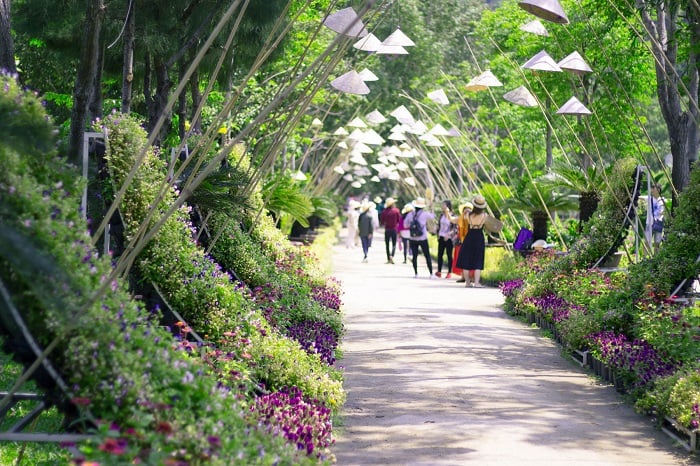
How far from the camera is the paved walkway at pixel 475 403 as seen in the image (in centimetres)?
703

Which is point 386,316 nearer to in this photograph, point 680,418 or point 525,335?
point 525,335

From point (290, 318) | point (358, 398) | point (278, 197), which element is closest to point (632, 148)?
point (278, 197)

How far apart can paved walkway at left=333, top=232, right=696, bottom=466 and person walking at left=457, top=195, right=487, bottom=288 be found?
18.3ft

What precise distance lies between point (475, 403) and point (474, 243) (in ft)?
39.8

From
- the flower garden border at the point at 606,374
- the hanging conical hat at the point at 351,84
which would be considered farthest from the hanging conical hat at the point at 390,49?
the flower garden border at the point at 606,374

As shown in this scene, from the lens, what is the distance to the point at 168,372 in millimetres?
4914

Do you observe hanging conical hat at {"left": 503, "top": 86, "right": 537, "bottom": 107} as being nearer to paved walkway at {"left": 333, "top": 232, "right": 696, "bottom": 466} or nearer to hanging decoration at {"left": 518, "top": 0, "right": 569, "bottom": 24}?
paved walkway at {"left": 333, "top": 232, "right": 696, "bottom": 466}

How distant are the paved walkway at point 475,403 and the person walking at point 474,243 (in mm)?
5565

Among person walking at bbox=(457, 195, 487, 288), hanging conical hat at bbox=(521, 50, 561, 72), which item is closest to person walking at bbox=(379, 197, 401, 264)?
person walking at bbox=(457, 195, 487, 288)

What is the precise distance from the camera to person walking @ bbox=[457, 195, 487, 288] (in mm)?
20719

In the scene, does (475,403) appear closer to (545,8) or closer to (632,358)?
(632,358)

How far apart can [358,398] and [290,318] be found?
7.71ft

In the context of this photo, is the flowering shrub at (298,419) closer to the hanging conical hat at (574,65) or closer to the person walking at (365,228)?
the hanging conical hat at (574,65)

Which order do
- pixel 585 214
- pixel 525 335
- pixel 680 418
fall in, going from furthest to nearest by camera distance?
pixel 585 214
pixel 525 335
pixel 680 418
